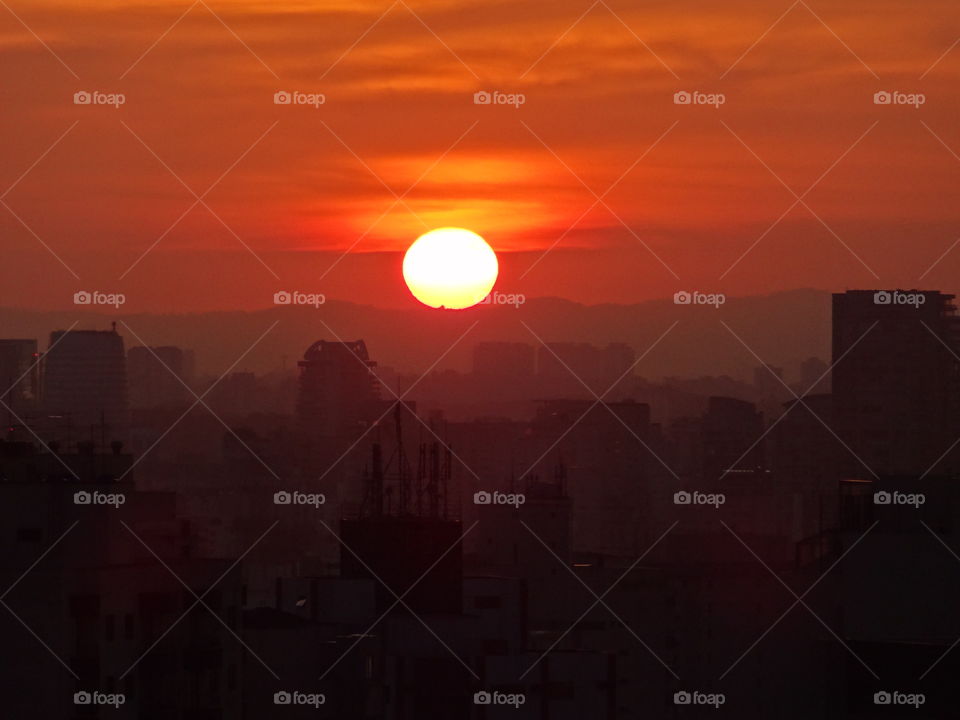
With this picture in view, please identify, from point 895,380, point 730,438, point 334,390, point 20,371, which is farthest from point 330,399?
point 895,380

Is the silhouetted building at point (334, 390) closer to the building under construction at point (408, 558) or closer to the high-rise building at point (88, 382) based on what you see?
the high-rise building at point (88, 382)

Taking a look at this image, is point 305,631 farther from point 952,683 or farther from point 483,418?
point 483,418

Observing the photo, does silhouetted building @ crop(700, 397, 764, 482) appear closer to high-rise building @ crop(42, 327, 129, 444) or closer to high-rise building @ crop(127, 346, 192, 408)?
high-rise building @ crop(127, 346, 192, 408)

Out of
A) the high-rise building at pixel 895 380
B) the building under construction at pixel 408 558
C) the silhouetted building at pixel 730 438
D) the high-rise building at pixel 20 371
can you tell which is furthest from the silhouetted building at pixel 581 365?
the building under construction at pixel 408 558

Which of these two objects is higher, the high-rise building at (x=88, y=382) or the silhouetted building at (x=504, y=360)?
the silhouetted building at (x=504, y=360)

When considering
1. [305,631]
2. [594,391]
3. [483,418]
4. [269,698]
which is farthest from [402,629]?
[594,391]

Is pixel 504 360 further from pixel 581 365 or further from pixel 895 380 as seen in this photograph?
pixel 895 380

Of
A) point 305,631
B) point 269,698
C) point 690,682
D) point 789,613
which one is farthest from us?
point 690,682
